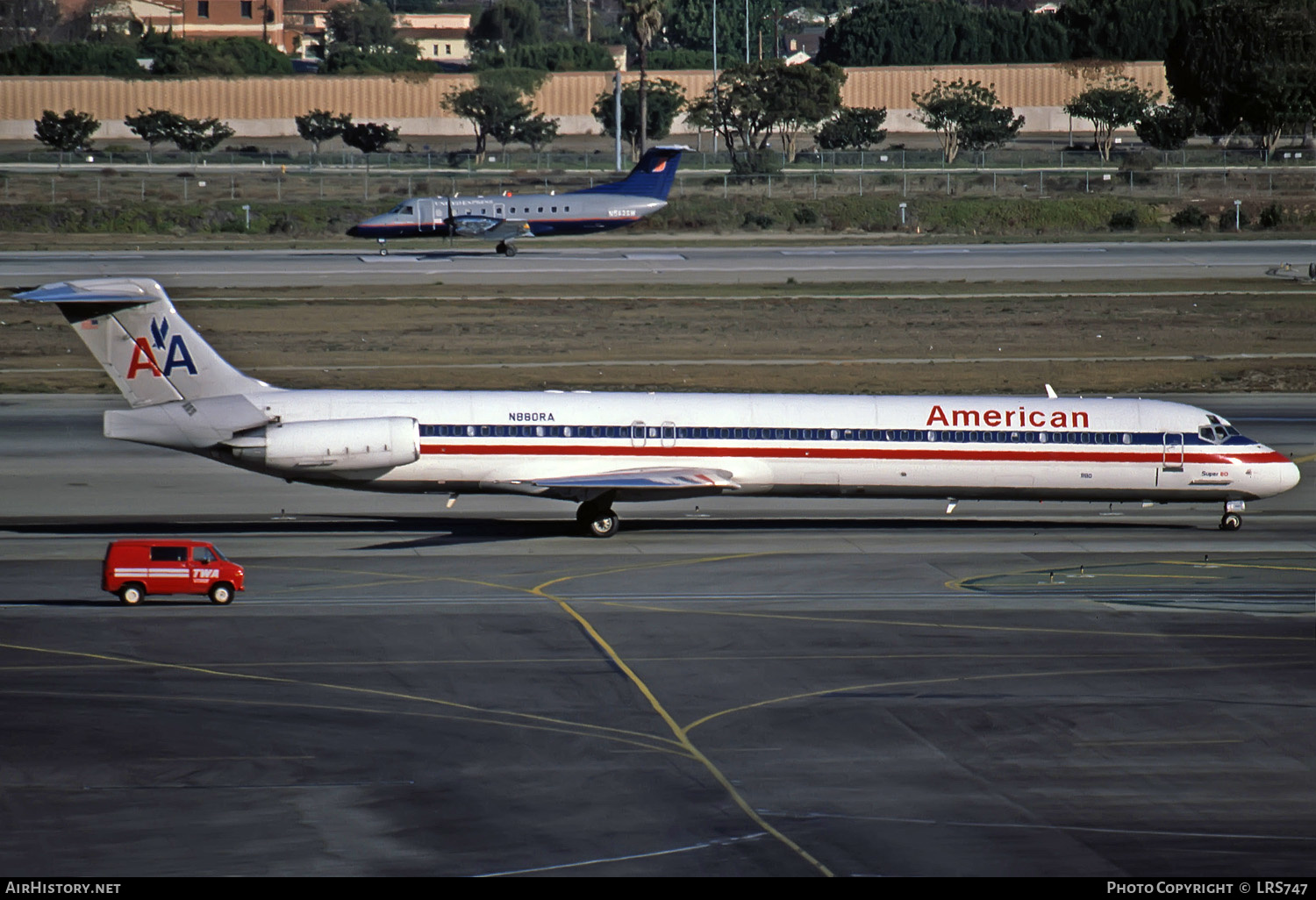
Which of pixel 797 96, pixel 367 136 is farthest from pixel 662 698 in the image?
pixel 367 136

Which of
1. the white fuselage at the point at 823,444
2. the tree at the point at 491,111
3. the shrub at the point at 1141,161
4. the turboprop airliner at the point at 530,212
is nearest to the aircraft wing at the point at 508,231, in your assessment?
the turboprop airliner at the point at 530,212

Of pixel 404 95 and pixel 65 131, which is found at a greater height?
pixel 404 95

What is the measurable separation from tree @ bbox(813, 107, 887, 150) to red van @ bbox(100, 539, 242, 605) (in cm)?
11927

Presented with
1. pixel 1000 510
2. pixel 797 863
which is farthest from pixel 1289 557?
pixel 797 863

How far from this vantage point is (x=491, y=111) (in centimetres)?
14162

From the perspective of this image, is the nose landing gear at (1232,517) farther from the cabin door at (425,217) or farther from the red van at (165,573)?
the cabin door at (425,217)

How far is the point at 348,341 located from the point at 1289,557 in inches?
1492

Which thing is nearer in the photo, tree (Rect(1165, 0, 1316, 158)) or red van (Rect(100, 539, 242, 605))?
red van (Rect(100, 539, 242, 605))

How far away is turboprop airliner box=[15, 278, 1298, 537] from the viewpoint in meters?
32.1

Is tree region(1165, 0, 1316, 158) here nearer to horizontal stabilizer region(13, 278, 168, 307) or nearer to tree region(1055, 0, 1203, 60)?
tree region(1055, 0, 1203, 60)

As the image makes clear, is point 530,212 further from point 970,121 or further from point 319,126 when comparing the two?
point 970,121

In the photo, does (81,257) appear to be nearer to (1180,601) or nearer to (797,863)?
(1180,601)

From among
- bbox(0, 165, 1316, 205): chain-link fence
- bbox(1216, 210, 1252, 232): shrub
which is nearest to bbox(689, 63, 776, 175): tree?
bbox(0, 165, 1316, 205): chain-link fence

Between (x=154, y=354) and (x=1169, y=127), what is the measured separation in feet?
383
